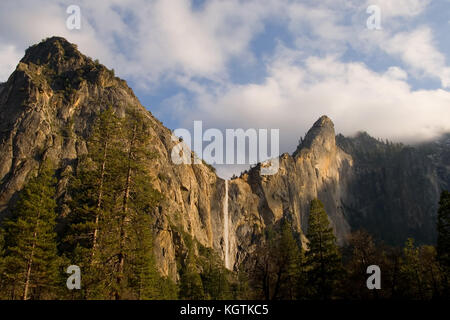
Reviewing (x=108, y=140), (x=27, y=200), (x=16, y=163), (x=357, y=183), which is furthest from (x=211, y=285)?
(x=357, y=183)

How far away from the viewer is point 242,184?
135 m

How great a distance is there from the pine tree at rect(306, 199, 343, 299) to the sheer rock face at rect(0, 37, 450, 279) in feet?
81.4

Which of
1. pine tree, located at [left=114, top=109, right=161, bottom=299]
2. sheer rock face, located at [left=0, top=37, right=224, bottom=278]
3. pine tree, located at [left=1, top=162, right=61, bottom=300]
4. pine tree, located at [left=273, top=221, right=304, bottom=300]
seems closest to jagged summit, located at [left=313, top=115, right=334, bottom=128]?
sheer rock face, located at [left=0, top=37, right=224, bottom=278]

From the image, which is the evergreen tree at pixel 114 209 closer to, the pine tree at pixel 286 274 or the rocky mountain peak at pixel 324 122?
the pine tree at pixel 286 274

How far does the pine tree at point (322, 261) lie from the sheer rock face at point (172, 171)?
24.8 m

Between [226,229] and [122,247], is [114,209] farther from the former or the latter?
[226,229]

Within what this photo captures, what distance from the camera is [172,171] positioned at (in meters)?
104

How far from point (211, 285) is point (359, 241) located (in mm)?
30987

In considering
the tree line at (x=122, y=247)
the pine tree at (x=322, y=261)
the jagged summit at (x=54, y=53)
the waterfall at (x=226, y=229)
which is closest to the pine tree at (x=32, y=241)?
the tree line at (x=122, y=247)

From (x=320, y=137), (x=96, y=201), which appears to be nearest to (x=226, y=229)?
(x=320, y=137)

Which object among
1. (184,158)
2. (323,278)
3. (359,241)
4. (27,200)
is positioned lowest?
(323,278)

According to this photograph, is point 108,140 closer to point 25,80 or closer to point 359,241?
point 359,241

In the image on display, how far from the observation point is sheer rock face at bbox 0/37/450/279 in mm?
81562

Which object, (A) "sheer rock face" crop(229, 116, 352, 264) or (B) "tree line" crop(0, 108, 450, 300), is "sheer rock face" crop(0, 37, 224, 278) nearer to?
(A) "sheer rock face" crop(229, 116, 352, 264)
